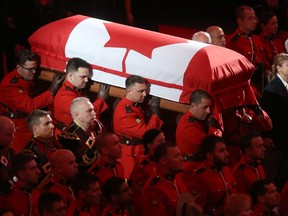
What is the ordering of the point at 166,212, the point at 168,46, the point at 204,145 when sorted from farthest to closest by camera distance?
the point at 168,46
the point at 204,145
the point at 166,212

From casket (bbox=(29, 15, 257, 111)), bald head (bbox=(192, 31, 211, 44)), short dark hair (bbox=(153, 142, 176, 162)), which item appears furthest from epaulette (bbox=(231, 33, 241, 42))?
short dark hair (bbox=(153, 142, 176, 162))

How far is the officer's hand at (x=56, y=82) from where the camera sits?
9391mm

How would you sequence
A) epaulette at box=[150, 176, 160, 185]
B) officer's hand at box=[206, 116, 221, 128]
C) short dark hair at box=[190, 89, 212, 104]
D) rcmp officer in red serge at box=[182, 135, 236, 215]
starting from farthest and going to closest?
officer's hand at box=[206, 116, 221, 128] < short dark hair at box=[190, 89, 212, 104] < rcmp officer in red serge at box=[182, 135, 236, 215] < epaulette at box=[150, 176, 160, 185]

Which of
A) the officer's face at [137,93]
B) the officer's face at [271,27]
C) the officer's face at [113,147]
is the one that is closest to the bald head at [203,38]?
the officer's face at [271,27]

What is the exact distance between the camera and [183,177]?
8203 mm

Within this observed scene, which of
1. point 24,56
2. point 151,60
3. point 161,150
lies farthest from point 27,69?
point 161,150

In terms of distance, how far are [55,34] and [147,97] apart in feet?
3.47

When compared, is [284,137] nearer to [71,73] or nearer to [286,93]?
[286,93]

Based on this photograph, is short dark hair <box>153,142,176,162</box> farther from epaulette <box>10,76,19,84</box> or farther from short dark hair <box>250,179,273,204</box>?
epaulette <box>10,76,19,84</box>

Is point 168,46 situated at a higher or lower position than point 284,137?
higher

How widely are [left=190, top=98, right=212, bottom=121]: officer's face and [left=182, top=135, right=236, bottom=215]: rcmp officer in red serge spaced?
0.49 m

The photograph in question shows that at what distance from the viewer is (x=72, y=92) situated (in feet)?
30.0

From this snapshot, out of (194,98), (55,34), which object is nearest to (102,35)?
(55,34)

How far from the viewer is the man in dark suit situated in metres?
9.45
